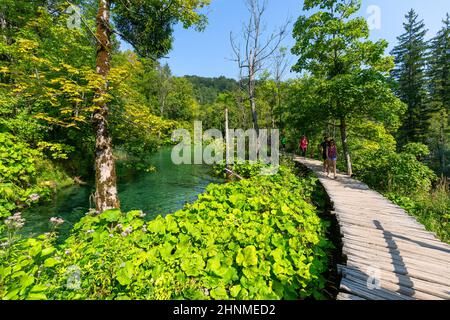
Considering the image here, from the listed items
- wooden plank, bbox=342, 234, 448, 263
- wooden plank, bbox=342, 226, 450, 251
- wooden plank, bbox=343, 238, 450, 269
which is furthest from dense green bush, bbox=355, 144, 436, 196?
wooden plank, bbox=343, 238, 450, 269

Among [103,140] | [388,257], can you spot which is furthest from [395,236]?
[103,140]

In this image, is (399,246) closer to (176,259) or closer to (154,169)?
(176,259)

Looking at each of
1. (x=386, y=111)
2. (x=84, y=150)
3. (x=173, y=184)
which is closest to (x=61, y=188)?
(x=84, y=150)

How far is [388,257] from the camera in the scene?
3701 mm

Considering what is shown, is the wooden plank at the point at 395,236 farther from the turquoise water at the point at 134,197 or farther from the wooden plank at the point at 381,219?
the turquoise water at the point at 134,197

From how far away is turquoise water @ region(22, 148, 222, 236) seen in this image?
724 cm

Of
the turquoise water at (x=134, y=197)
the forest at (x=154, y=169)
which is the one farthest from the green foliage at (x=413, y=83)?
the turquoise water at (x=134, y=197)

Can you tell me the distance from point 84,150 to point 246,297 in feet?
43.5

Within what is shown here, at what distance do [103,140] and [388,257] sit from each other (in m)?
7.05

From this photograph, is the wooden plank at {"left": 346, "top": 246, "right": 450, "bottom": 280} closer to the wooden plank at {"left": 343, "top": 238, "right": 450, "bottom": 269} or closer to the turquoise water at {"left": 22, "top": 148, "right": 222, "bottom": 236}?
the wooden plank at {"left": 343, "top": 238, "right": 450, "bottom": 269}
